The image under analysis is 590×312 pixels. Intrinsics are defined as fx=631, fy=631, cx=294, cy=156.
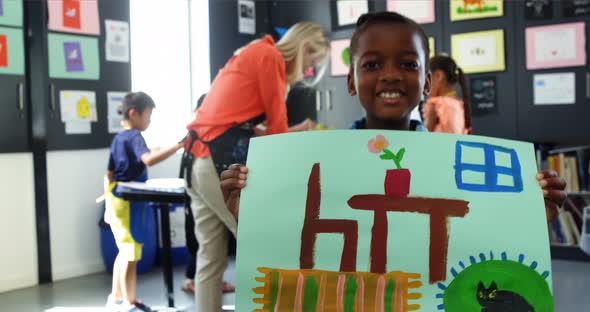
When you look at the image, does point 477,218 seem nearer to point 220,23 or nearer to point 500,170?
point 500,170

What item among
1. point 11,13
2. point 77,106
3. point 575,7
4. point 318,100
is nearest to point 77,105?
point 77,106

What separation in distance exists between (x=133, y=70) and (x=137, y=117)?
119 cm

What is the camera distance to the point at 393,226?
2.99ft

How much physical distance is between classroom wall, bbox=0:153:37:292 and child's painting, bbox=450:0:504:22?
301 centimetres

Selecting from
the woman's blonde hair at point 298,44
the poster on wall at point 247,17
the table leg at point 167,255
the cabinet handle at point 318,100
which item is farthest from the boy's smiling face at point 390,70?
the poster on wall at point 247,17

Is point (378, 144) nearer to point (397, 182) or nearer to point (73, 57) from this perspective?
point (397, 182)

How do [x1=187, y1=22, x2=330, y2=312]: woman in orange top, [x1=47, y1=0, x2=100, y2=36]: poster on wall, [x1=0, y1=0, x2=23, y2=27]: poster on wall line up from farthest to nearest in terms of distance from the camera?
[x1=47, y1=0, x2=100, y2=36]: poster on wall, [x1=0, y1=0, x2=23, y2=27]: poster on wall, [x1=187, y1=22, x2=330, y2=312]: woman in orange top

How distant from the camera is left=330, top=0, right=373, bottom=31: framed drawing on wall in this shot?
4.88 metres

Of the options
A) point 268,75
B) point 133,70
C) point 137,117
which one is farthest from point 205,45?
point 268,75

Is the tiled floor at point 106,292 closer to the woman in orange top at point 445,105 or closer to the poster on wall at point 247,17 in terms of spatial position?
the woman in orange top at point 445,105

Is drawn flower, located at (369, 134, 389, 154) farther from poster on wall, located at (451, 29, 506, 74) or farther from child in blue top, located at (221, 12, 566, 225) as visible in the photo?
poster on wall, located at (451, 29, 506, 74)

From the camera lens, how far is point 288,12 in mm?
5266

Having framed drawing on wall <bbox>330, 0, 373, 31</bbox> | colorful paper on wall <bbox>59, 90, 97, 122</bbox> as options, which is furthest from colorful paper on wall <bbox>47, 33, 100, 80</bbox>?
framed drawing on wall <bbox>330, 0, 373, 31</bbox>

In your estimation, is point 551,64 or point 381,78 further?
point 551,64
